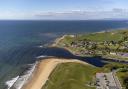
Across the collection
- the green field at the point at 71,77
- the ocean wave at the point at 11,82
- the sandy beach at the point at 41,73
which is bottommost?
the sandy beach at the point at 41,73

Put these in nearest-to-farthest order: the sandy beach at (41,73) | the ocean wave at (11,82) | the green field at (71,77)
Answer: the green field at (71,77)
the ocean wave at (11,82)
the sandy beach at (41,73)

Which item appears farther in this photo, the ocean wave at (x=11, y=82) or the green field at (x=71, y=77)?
the ocean wave at (x=11, y=82)

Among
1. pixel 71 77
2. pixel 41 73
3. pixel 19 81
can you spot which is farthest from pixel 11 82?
pixel 71 77

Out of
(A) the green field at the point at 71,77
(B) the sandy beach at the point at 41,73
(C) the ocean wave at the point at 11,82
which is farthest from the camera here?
(B) the sandy beach at the point at 41,73

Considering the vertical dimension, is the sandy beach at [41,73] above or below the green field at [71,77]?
below

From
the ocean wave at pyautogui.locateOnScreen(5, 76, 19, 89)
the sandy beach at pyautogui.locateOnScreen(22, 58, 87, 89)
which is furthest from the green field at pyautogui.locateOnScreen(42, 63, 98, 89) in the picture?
the ocean wave at pyautogui.locateOnScreen(5, 76, 19, 89)

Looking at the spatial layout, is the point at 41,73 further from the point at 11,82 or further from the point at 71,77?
the point at 71,77

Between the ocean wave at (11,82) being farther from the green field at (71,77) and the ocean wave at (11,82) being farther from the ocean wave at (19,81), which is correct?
the green field at (71,77)

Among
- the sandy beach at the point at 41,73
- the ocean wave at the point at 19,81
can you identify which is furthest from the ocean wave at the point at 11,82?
the sandy beach at the point at 41,73
